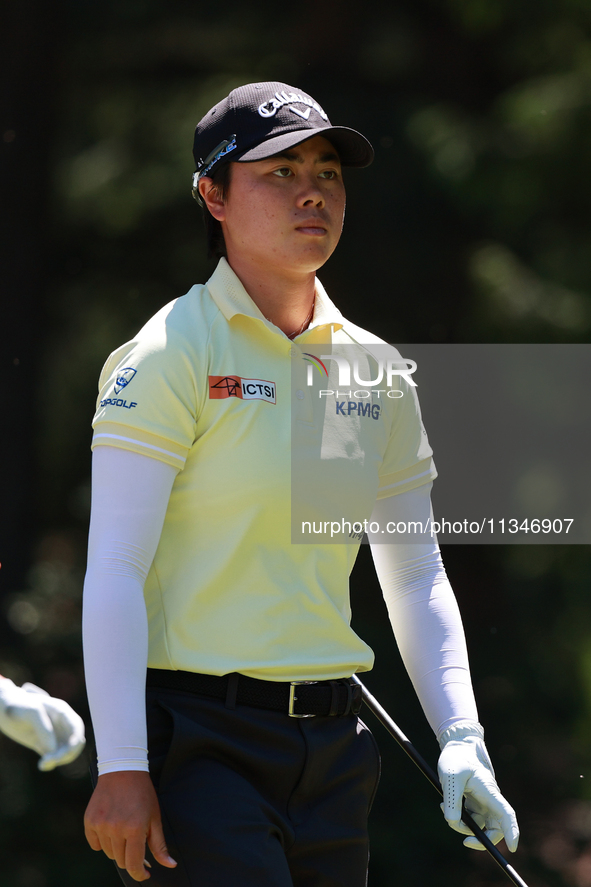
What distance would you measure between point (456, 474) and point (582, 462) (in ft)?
1.77

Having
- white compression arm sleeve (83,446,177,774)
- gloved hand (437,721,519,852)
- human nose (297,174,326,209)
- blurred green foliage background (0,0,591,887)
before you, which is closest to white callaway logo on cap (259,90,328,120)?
human nose (297,174,326,209)

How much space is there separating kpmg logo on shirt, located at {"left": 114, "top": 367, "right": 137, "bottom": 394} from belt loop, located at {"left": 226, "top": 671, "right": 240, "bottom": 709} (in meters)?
0.47

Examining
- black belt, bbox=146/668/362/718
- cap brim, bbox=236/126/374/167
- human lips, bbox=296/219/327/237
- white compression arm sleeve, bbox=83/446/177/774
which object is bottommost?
black belt, bbox=146/668/362/718

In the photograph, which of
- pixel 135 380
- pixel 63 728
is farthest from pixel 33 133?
pixel 63 728

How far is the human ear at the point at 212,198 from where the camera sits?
204 cm

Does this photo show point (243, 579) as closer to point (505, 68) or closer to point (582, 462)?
point (582, 462)

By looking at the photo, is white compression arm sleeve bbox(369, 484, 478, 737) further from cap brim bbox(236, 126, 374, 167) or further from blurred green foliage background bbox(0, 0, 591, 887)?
blurred green foliage background bbox(0, 0, 591, 887)

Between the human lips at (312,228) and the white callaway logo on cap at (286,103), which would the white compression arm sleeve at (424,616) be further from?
the white callaway logo on cap at (286,103)

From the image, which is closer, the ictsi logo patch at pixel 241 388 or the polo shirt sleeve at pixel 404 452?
the ictsi logo patch at pixel 241 388

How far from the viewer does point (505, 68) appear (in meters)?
4.95

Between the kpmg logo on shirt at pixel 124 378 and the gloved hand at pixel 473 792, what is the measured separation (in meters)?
0.82

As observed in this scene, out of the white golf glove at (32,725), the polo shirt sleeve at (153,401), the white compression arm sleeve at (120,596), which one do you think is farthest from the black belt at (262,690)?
the polo shirt sleeve at (153,401)

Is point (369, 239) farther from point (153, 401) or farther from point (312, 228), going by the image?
point (153, 401)

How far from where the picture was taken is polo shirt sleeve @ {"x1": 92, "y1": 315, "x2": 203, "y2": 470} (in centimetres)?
172
